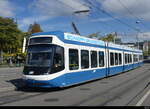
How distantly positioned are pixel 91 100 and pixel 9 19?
6145cm

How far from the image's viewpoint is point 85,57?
616 inches

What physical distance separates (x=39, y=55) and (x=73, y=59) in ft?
7.05

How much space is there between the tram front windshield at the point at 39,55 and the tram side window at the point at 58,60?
0.98ft

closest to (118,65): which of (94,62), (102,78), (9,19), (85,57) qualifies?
(102,78)

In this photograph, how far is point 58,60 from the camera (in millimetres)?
12812

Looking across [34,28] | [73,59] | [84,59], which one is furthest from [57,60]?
[34,28]

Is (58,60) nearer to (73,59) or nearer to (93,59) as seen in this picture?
(73,59)

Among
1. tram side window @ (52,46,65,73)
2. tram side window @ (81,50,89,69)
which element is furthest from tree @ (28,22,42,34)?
tram side window @ (52,46,65,73)

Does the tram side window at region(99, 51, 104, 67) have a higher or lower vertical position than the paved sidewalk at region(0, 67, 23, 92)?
higher

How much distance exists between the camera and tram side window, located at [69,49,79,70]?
13.7 m

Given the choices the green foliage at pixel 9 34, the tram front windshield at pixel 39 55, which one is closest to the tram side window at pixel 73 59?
the tram front windshield at pixel 39 55

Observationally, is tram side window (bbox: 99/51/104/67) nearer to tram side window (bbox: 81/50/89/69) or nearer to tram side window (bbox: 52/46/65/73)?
tram side window (bbox: 81/50/89/69)

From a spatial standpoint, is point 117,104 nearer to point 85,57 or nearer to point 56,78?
point 56,78

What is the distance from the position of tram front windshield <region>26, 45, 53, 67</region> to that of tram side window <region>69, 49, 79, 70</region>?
156 centimetres
